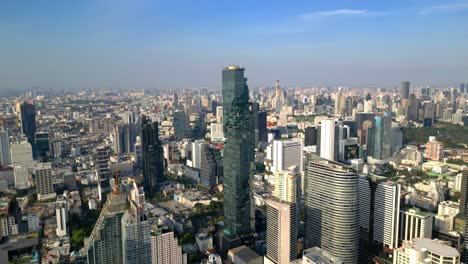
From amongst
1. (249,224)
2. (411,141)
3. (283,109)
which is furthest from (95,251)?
(283,109)

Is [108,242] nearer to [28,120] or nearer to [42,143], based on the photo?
[42,143]

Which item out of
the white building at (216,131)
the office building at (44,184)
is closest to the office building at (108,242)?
the office building at (44,184)

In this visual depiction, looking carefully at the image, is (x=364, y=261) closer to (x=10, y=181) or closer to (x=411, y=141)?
(x=10, y=181)

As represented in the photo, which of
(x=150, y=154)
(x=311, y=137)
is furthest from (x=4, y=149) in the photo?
(x=311, y=137)

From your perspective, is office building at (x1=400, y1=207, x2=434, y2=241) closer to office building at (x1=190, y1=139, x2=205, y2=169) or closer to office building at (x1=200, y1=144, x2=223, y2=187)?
office building at (x1=200, y1=144, x2=223, y2=187)

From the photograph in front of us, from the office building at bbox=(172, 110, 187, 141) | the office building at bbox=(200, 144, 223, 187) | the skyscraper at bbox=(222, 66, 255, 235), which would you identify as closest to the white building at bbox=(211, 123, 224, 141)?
the office building at bbox=(172, 110, 187, 141)
